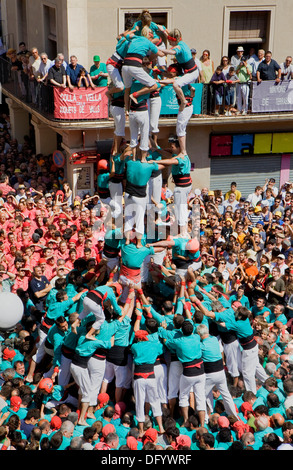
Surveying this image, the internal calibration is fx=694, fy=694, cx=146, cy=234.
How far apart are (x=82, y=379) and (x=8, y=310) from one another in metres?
3.43

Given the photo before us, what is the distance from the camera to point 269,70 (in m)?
18.7

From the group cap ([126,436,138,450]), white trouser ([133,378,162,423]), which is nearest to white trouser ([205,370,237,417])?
white trouser ([133,378,162,423])

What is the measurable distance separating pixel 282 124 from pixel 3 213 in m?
8.88

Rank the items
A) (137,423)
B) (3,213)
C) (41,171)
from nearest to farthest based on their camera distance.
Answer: (137,423) < (3,213) < (41,171)

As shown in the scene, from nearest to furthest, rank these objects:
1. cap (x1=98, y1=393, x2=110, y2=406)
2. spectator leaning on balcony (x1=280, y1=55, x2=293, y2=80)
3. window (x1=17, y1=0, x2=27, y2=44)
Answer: cap (x1=98, y1=393, x2=110, y2=406) < spectator leaning on balcony (x1=280, y1=55, x2=293, y2=80) < window (x1=17, y1=0, x2=27, y2=44)

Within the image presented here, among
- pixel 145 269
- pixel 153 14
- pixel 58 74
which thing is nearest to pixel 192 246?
pixel 145 269

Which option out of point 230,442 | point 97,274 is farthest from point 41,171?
point 230,442

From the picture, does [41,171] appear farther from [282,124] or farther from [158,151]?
[158,151]

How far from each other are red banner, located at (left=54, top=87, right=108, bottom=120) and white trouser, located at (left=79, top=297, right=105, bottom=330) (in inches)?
328

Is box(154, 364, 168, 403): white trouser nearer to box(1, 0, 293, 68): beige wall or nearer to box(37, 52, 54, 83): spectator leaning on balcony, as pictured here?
box(37, 52, 54, 83): spectator leaning on balcony

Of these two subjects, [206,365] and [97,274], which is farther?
[97,274]

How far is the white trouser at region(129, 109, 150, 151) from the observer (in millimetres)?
10812

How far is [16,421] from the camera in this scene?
375 inches

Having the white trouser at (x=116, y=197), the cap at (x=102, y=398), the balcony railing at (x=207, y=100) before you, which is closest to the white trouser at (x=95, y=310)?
the cap at (x=102, y=398)
